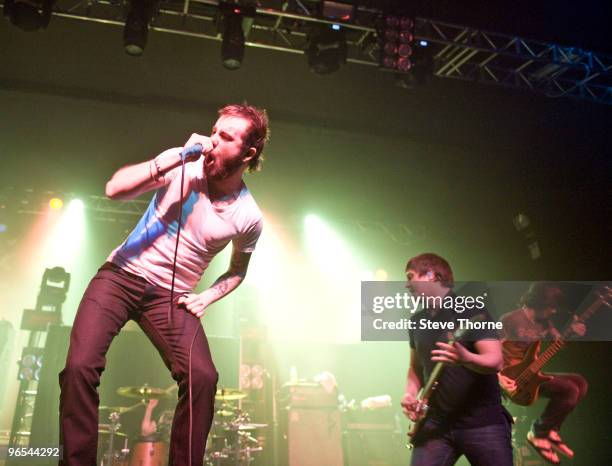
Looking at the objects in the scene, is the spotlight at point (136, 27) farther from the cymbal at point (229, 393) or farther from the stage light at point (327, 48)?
the cymbal at point (229, 393)

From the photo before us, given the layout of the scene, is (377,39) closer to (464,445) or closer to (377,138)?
(377,138)

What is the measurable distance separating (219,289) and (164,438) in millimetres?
5421

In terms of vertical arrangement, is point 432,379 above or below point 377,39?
below

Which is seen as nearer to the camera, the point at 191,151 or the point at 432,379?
the point at 191,151

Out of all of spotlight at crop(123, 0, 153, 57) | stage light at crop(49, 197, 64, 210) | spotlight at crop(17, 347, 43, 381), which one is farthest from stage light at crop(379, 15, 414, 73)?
stage light at crop(49, 197, 64, 210)

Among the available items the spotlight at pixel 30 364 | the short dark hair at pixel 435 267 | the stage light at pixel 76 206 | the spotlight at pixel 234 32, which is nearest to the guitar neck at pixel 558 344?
the short dark hair at pixel 435 267

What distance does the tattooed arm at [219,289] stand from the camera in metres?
2.61

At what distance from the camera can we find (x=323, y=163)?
1010 cm

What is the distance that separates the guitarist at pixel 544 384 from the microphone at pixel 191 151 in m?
4.92

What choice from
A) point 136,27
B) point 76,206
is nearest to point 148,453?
point 136,27

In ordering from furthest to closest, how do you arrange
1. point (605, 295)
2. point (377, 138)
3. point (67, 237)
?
1. point (67, 237)
2. point (377, 138)
3. point (605, 295)

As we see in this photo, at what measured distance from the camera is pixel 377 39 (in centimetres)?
684

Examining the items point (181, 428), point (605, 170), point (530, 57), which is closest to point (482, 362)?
point (181, 428)

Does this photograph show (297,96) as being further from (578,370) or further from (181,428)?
(181,428)
